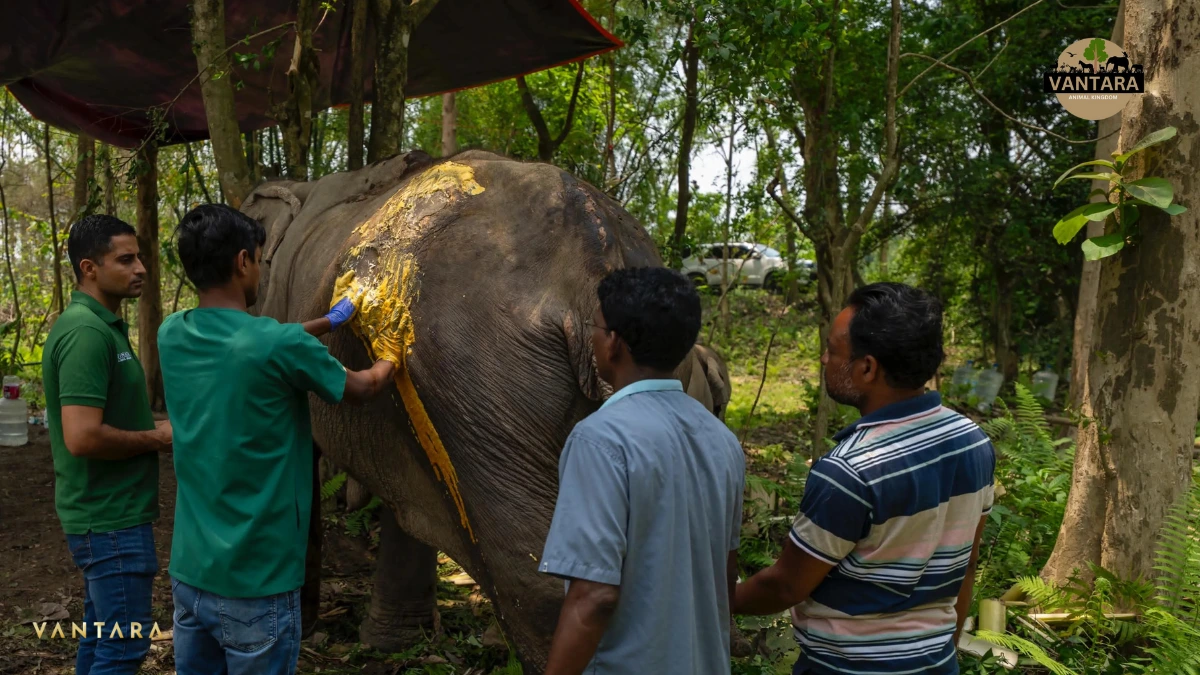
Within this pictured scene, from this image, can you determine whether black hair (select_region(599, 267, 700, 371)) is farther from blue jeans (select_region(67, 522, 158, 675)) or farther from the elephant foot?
the elephant foot

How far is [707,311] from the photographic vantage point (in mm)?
16078

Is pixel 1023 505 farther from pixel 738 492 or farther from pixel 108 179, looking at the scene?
pixel 108 179

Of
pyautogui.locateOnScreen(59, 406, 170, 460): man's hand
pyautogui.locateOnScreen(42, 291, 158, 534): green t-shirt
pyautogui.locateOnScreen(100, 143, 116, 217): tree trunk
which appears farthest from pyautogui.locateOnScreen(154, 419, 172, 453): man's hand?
pyautogui.locateOnScreen(100, 143, 116, 217): tree trunk

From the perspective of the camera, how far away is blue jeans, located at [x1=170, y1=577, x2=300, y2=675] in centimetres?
258

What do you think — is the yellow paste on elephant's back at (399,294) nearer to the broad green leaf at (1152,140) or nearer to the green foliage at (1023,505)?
the broad green leaf at (1152,140)

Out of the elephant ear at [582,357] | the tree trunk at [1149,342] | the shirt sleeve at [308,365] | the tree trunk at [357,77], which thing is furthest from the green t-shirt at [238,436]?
the tree trunk at [1149,342]

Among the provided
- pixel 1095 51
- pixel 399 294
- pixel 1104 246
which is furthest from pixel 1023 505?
pixel 399 294

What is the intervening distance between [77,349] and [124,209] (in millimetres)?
12560

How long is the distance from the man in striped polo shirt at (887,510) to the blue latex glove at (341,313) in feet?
5.14

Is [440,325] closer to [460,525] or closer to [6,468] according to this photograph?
[460,525]

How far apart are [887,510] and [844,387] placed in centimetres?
29

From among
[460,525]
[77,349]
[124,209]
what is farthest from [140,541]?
[124,209]

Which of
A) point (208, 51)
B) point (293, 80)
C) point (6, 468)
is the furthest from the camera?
point (6, 468)

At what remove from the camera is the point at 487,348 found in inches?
114
